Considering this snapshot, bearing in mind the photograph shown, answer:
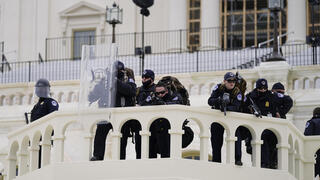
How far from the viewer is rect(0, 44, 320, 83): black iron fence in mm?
34625

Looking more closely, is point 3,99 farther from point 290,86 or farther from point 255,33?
point 255,33

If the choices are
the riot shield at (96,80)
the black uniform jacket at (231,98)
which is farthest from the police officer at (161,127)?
the riot shield at (96,80)

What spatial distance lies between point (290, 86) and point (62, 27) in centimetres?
1729

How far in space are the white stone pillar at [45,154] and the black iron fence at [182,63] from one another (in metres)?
14.0

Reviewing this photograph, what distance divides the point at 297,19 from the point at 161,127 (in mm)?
23135

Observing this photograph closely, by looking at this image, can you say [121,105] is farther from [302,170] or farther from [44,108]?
[302,170]

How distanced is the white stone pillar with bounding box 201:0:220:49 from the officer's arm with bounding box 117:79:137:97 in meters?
22.9

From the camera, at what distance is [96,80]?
754 inches

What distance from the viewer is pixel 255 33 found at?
42812 millimetres

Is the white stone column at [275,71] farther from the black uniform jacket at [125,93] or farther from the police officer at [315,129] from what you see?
the black uniform jacket at [125,93]

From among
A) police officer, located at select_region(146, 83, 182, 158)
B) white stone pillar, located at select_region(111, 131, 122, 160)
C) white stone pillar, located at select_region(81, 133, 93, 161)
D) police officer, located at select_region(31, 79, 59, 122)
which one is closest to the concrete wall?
police officer, located at select_region(31, 79, 59, 122)

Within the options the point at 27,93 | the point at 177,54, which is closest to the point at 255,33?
the point at 177,54

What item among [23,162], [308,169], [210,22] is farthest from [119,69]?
[210,22]

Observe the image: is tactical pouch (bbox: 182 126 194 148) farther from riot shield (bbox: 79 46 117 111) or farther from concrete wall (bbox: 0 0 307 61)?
concrete wall (bbox: 0 0 307 61)
